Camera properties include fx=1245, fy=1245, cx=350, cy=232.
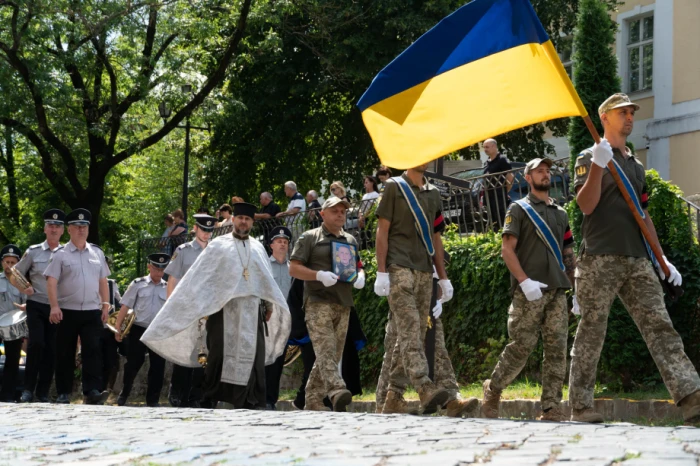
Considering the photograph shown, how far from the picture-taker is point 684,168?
28422mm

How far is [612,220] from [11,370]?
9.87 metres

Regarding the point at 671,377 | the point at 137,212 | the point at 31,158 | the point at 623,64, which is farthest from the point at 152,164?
the point at 671,377

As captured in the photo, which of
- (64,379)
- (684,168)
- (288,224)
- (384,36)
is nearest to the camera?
(64,379)

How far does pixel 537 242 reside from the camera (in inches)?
386

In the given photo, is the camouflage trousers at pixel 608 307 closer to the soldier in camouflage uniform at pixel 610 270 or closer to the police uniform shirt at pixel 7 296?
the soldier in camouflage uniform at pixel 610 270

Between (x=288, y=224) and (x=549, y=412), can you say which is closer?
(x=549, y=412)

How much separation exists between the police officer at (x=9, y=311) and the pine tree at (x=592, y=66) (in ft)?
24.6

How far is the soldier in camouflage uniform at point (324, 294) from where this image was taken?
444 inches

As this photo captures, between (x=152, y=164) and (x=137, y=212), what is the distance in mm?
2364

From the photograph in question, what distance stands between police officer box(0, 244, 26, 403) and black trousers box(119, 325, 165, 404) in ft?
4.79

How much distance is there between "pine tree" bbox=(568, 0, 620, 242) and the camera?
1362cm

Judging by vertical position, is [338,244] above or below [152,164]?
below

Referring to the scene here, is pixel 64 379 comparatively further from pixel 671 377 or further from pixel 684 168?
pixel 684 168

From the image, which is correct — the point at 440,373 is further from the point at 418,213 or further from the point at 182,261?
the point at 182,261
